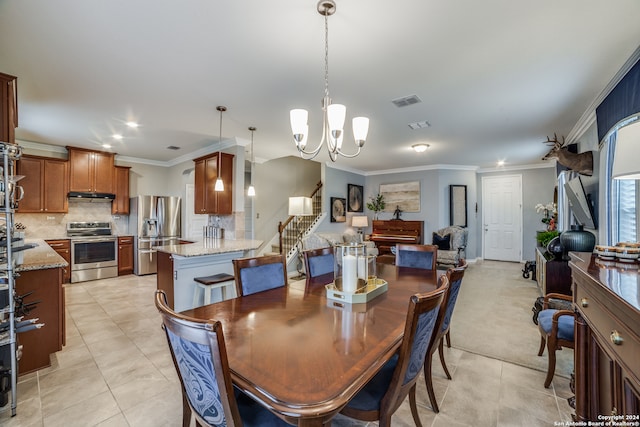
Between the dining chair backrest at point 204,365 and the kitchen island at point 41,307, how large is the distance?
2.08 m

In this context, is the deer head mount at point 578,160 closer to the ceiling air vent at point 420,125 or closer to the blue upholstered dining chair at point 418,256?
the ceiling air vent at point 420,125

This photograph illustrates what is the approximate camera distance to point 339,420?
178 centimetres

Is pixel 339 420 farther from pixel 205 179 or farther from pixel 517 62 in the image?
pixel 205 179

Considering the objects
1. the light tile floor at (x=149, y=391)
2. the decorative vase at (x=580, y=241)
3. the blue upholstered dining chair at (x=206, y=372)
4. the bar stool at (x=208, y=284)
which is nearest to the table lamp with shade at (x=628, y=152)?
the light tile floor at (x=149, y=391)

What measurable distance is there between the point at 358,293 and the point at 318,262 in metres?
0.91

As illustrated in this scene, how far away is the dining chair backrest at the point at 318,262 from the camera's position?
97.4 inches

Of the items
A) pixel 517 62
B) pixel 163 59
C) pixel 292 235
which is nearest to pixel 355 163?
pixel 292 235

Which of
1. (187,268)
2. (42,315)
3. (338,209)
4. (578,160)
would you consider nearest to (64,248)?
(42,315)

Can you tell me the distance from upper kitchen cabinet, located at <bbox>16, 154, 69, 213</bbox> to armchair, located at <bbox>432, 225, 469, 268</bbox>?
7.37 m

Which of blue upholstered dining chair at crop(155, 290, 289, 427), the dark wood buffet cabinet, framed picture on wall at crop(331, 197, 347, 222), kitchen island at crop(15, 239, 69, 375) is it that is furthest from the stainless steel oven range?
the dark wood buffet cabinet

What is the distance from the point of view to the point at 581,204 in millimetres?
3406

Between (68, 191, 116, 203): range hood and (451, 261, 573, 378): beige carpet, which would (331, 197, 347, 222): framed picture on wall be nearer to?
(451, 261, 573, 378): beige carpet

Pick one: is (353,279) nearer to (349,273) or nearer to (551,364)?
(349,273)

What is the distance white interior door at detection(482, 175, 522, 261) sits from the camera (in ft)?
24.0
